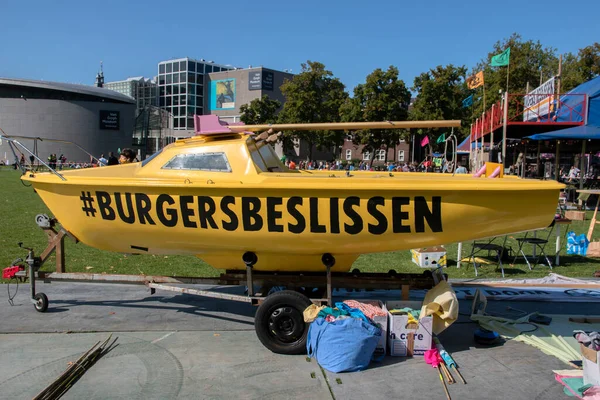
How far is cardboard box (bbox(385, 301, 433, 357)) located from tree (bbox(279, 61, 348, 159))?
1164 inches

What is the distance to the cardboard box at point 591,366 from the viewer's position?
312 centimetres

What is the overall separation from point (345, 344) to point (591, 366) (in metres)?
1.70

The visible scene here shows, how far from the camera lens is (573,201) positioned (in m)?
16.2

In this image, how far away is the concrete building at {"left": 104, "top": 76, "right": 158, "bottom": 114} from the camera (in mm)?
60344

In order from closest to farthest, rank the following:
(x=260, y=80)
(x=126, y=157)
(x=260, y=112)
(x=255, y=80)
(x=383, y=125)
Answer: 1. (x=383, y=125)
2. (x=126, y=157)
3. (x=260, y=112)
4. (x=260, y=80)
5. (x=255, y=80)

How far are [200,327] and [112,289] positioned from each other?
6.21 feet

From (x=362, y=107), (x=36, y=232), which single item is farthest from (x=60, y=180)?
(x=362, y=107)

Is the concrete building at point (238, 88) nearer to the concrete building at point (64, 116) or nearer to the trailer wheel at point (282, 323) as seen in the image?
the concrete building at point (64, 116)

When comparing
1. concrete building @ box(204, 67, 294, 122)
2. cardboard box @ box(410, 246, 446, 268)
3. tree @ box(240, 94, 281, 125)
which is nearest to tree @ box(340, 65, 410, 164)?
tree @ box(240, 94, 281, 125)

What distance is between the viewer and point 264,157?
15.9ft

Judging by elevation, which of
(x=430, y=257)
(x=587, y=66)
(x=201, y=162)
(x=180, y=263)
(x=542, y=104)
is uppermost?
(x=587, y=66)

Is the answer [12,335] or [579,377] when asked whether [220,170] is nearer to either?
[12,335]

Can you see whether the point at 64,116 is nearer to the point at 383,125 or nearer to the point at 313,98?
the point at 313,98

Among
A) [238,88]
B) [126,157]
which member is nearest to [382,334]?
[126,157]
